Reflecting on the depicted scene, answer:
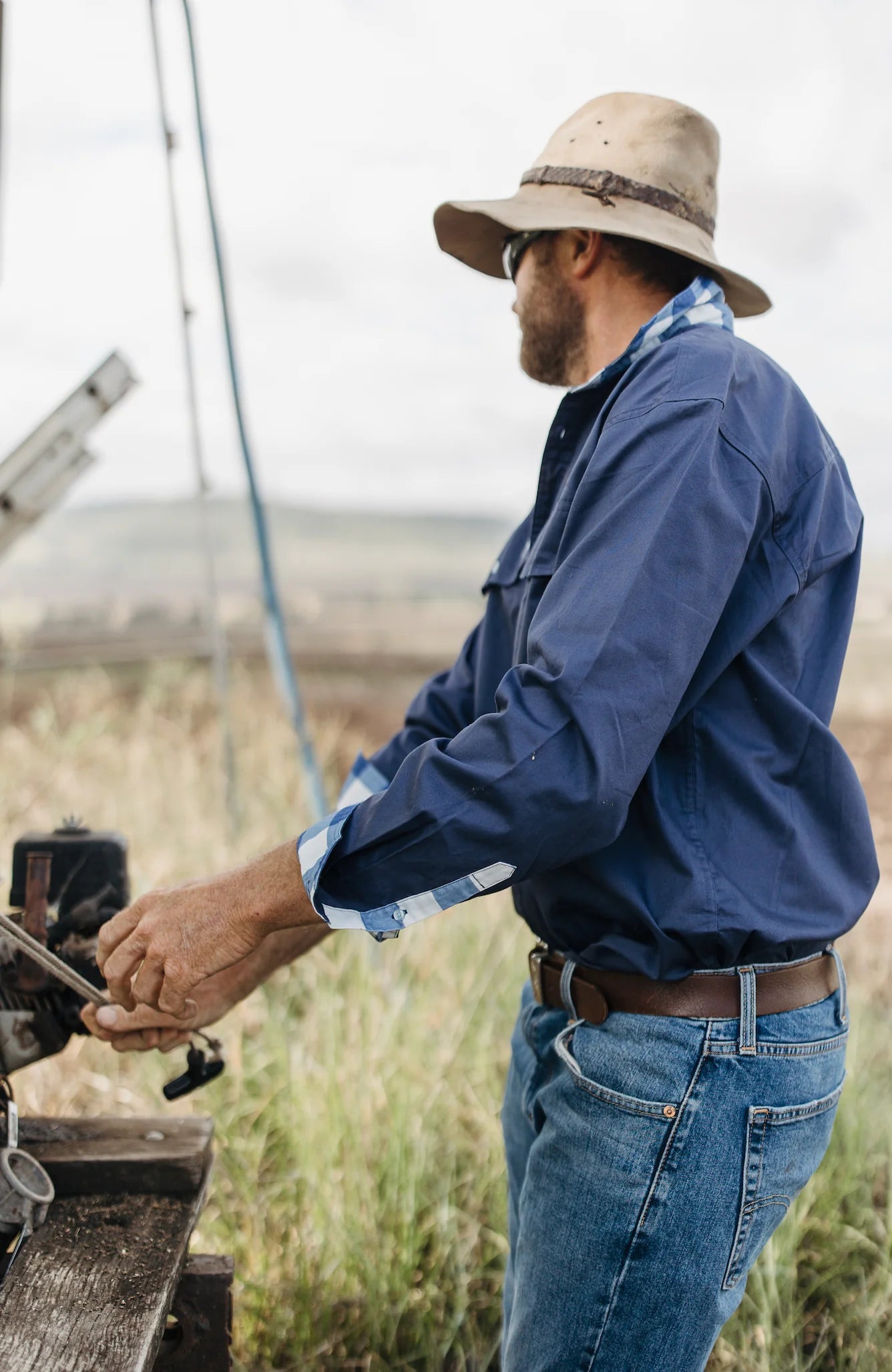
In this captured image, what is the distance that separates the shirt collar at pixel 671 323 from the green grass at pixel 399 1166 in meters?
1.86

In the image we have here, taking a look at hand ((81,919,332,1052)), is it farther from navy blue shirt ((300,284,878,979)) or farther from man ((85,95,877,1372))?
navy blue shirt ((300,284,878,979))

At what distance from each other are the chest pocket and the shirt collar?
0.23 metres

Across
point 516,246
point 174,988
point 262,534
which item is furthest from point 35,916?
point 262,534

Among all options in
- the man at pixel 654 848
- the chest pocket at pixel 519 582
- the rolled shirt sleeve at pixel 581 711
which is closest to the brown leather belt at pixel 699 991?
the man at pixel 654 848

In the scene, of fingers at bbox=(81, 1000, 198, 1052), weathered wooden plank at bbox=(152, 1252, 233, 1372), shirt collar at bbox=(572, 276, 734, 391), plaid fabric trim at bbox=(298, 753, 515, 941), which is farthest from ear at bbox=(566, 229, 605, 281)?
weathered wooden plank at bbox=(152, 1252, 233, 1372)

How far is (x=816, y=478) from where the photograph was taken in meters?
1.41

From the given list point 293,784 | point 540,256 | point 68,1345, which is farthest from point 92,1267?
point 293,784

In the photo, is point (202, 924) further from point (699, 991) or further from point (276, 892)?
point (699, 991)

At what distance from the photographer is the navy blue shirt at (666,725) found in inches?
47.4

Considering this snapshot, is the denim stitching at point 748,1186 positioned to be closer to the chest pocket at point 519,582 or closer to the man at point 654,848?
the man at point 654,848

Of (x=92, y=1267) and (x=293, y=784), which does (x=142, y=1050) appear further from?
(x=293, y=784)

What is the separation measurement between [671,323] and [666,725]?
23.4 inches

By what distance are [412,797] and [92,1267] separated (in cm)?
76

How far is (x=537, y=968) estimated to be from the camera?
167cm
